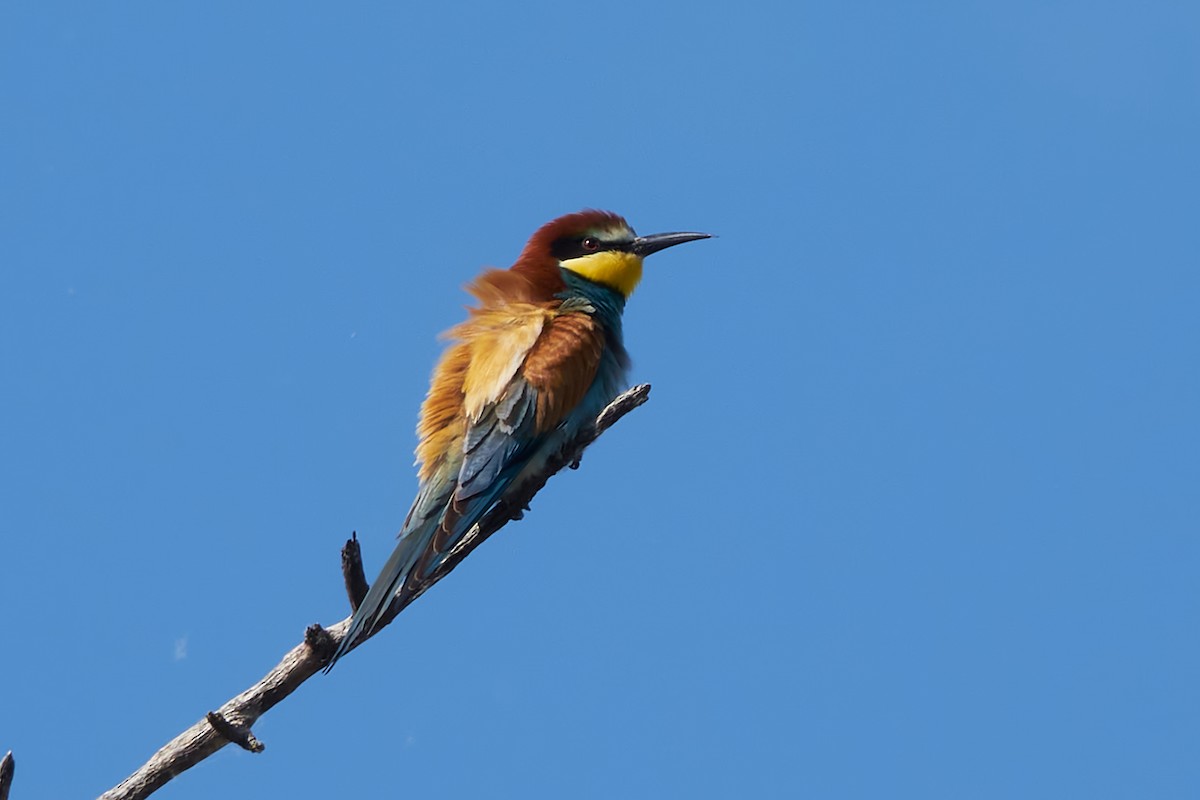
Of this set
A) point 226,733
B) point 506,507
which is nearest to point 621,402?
point 506,507

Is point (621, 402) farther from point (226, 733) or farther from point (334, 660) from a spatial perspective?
point (226, 733)

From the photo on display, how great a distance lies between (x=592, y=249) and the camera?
12.2ft

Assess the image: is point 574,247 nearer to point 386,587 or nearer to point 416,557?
point 416,557

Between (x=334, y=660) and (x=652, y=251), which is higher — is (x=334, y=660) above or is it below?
below

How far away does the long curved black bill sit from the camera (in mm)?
3814

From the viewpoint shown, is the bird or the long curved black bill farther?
the long curved black bill

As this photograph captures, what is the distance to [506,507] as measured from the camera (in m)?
3.14

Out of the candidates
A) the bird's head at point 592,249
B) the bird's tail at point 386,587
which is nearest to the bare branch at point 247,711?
the bird's tail at point 386,587

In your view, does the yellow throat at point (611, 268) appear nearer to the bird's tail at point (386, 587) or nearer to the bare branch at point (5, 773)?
the bird's tail at point (386, 587)

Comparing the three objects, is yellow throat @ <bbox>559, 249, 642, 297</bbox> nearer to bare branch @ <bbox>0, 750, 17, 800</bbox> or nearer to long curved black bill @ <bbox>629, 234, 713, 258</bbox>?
long curved black bill @ <bbox>629, 234, 713, 258</bbox>

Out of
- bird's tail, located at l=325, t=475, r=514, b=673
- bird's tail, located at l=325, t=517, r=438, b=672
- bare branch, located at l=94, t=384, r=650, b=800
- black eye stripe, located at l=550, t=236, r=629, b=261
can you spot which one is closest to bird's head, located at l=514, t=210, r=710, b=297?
black eye stripe, located at l=550, t=236, r=629, b=261

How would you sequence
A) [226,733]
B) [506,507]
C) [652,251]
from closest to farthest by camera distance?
[226,733], [506,507], [652,251]

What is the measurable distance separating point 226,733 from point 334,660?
225 millimetres

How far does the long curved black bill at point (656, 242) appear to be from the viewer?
12.5 feet
